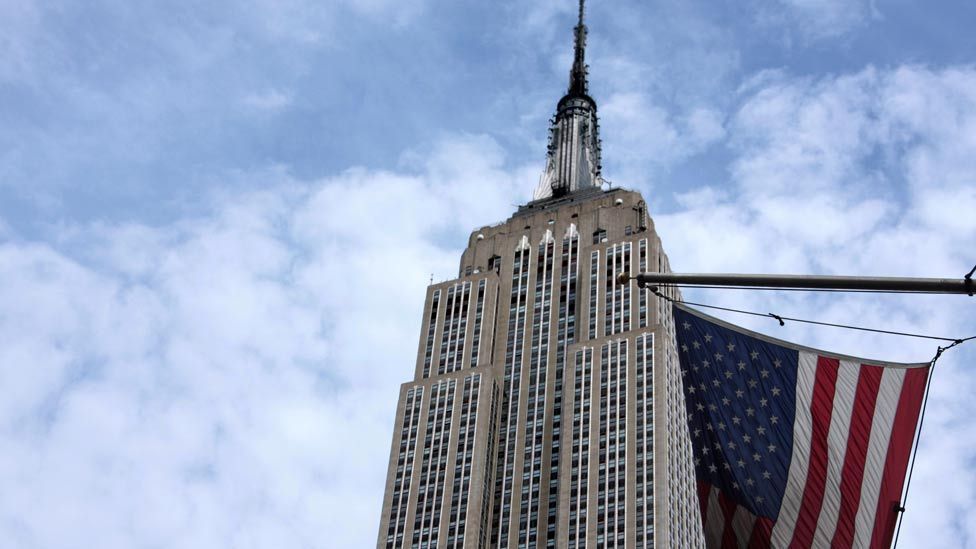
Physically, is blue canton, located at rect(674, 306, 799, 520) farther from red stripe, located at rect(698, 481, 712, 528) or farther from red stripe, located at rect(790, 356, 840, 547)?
red stripe, located at rect(790, 356, 840, 547)

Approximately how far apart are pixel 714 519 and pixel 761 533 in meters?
1.68

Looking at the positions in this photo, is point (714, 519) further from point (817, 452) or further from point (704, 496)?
point (817, 452)

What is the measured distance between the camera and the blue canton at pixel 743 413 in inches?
1505

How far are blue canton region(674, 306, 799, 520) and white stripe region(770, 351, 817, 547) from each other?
17cm

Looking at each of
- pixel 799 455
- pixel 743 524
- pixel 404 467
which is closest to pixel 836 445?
pixel 799 455

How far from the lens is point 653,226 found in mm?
156625

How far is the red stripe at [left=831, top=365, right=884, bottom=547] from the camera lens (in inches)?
1462

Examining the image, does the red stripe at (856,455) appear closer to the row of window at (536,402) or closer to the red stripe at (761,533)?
the red stripe at (761,533)

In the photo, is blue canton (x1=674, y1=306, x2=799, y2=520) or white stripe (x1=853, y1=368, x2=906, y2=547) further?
blue canton (x1=674, y1=306, x2=799, y2=520)

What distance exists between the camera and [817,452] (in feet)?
125

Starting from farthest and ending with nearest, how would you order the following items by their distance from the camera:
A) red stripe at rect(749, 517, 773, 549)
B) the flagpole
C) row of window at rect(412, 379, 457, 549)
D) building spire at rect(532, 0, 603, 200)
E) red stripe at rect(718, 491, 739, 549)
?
building spire at rect(532, 0, 603, 200) < row of window at rect(412, 379, 457, 549) < red stripe at rect(718, 491, 739, 549) < red stripe at rect(749, 517, 773, 549) < the flagpole

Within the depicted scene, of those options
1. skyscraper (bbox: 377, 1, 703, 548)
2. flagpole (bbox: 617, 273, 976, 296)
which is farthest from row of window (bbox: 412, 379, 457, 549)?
flagpole (bbox: 617, 273, 976, 296)

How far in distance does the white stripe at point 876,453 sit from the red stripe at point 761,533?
258cm

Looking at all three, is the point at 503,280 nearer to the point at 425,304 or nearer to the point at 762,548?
the point at 425,304
